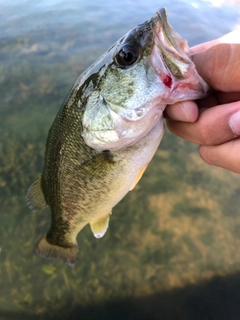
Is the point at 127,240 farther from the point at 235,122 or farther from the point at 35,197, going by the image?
the point at 235,122

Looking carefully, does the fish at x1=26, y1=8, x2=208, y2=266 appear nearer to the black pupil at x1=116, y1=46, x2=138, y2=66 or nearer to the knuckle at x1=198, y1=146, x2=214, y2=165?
the black pupil at x1=116, y1=46, x2=138, y2=66

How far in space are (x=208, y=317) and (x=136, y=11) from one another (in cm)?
526

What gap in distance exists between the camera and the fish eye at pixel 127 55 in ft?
3.52

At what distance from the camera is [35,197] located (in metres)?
1.70

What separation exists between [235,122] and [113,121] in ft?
1.54

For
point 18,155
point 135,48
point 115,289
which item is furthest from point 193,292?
point 18,155

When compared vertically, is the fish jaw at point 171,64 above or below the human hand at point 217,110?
above

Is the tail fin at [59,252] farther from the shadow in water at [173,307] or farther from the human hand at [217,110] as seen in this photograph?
the human hand at [217,110]

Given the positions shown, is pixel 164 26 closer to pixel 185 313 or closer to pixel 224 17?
pixel 185 313

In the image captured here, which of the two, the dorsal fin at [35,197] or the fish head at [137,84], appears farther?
the dorsal fin at [35,197]

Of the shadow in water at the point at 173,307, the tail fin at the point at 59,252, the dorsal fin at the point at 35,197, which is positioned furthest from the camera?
the shadow in water at the point at 173,307

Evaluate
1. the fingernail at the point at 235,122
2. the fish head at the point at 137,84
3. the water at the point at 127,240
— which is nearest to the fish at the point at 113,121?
the fish head at the point at 137,84

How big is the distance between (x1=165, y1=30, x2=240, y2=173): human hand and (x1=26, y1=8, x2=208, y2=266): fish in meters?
0.05

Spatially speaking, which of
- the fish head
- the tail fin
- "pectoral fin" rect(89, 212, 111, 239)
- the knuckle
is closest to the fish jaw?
the fish head
